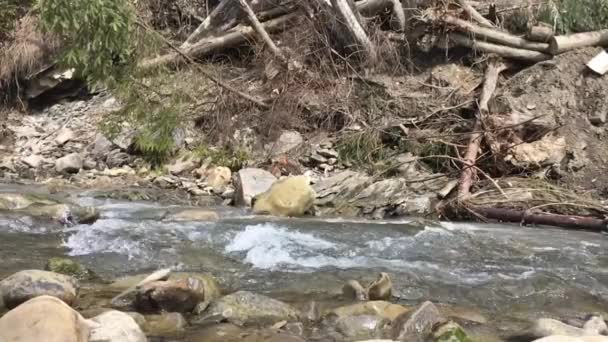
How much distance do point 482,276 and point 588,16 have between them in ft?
18.7

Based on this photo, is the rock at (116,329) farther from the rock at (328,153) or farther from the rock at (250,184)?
the rock at (328,153)

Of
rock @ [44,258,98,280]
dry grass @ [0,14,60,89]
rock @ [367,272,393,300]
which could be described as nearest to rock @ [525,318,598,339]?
rock @ [367,272,393,300]

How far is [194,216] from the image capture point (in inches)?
253

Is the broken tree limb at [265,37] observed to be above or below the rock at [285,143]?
above

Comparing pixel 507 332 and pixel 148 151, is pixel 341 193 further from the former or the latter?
pixel 507 332

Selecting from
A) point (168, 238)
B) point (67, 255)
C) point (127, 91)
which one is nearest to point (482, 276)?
point (168, 238)

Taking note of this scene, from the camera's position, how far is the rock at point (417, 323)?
11.4 ft

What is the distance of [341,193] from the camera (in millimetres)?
7430

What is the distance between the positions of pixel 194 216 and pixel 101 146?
12.3ft

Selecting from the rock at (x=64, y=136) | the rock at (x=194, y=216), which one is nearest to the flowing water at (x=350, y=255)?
the rock at (x=194, y=216)

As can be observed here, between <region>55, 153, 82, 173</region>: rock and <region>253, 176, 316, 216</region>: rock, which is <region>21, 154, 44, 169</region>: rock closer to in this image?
<region>55, 153, 82, 173</region>: rock

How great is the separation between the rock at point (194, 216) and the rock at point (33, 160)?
379 centimetres

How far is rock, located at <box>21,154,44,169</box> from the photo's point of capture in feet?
31.1

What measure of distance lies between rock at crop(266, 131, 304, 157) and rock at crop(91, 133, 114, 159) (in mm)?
2308
